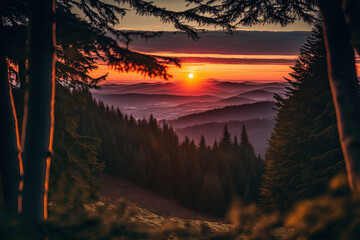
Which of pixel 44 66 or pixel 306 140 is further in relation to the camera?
pixel 306 140

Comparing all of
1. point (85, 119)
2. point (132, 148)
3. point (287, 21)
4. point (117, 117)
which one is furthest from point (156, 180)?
point (287, 21)

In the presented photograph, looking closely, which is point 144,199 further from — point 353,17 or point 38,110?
point 353,17

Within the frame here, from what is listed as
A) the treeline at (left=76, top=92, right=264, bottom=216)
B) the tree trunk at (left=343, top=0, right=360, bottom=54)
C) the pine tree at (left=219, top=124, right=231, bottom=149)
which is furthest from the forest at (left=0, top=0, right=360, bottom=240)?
the pine tree at (left=219, top=124, right=231, bottom=149)

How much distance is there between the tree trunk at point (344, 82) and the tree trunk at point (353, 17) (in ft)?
1.05

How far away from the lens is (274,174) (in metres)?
17.5

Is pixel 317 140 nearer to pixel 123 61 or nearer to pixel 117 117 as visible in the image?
pixel 123 61

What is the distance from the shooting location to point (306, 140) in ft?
45.5

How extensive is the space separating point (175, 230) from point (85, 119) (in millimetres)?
54992

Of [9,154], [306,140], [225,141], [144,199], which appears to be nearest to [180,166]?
[144,199]

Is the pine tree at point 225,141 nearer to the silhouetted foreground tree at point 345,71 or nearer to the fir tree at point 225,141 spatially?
the fir tree at point 225,141

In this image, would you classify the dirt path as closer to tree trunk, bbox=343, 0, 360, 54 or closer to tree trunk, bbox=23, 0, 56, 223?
tree trunk, bbox=23, 0, 56, 223

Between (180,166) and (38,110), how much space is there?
48278 mm

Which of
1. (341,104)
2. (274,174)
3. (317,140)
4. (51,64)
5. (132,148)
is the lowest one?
(132,148)

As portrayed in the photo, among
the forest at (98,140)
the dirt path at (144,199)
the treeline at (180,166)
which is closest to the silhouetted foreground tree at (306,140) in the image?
the forest at (98,140)
